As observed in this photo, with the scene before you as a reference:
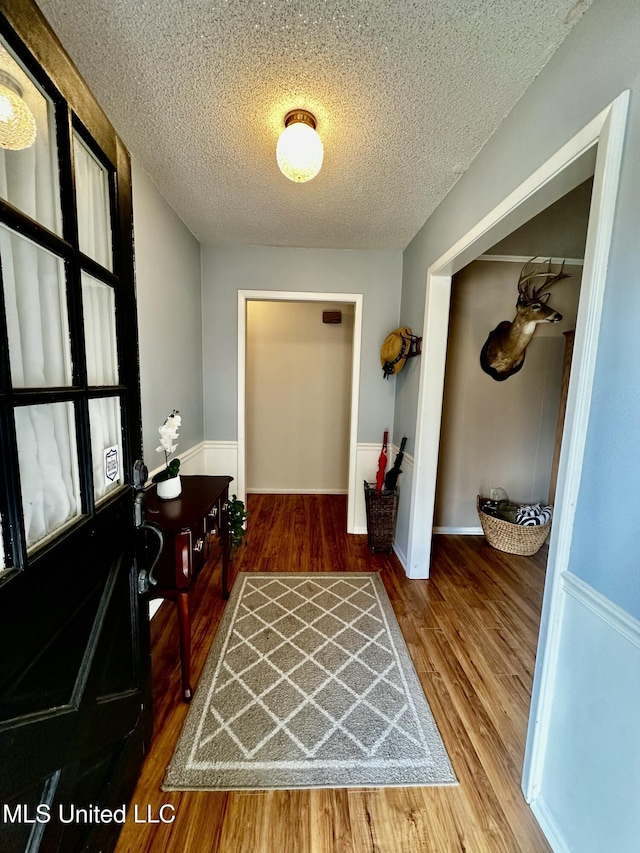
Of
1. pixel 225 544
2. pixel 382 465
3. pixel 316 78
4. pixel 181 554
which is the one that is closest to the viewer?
pixel 316 78

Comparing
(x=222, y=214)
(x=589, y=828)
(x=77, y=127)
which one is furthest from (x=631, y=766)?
(x=222, y=214)

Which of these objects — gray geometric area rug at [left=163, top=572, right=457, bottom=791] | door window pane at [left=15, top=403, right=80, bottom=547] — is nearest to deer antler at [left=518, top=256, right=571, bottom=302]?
gray geometric area rug at [left=163, top=572, right=457, bottom=791]

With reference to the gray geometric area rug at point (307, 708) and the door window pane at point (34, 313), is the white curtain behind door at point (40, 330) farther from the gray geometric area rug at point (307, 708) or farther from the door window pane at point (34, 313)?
the gray geometric area rug at point (307, 708)

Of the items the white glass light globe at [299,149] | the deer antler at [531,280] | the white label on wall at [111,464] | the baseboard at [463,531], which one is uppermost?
the white glass light globe at [299,149]

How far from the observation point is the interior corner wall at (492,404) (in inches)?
115

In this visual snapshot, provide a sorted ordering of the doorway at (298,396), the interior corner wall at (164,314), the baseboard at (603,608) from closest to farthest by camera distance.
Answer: the baseboard at (603,608), the interior corner wall at (164,314), the doorway at (298,396)

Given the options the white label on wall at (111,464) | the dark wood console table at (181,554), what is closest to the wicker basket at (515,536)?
the dark wood console table at (181,554)

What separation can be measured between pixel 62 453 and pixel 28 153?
665mm

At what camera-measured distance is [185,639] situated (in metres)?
1.46

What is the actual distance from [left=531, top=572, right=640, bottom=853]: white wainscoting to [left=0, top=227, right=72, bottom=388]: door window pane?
1515 millimetres

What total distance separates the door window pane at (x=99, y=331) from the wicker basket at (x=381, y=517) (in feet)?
7.16

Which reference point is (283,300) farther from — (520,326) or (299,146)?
(520,326)

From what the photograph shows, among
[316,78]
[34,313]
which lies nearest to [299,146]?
[316,78]

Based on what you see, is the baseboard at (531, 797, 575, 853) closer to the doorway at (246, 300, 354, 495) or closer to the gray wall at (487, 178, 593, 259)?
the gray wall at (487, 178, 593, 259)
